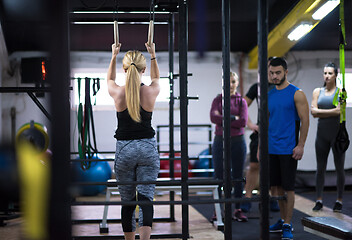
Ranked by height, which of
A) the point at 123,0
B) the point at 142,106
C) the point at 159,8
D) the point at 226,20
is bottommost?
the point at 142,106

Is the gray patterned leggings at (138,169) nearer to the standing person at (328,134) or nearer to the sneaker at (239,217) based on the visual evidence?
the sneaker at (239,217)

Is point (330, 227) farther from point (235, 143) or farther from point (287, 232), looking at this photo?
point (235, 143)

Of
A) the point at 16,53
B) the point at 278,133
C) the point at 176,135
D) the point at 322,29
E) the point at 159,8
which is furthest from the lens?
the point at 176,135

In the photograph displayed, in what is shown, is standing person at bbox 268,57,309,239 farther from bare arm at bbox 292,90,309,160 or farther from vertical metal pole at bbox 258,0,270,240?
vertical metal pole at bbox 258,0,270,240

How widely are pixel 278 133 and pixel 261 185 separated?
6.46 ft

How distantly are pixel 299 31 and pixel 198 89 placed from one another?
238 centimetres

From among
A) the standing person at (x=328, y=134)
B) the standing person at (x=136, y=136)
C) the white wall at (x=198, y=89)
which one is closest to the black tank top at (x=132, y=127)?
the standing person at (x=136, y=136)

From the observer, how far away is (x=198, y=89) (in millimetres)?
8242

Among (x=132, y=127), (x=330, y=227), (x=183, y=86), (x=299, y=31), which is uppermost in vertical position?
(x=299, y=31)

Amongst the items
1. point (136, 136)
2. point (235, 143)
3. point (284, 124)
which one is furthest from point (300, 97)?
point (136, 136)

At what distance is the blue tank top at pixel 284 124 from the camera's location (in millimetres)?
3395

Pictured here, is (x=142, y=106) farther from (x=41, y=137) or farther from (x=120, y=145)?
(x=41, y=137)

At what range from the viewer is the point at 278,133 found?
135 inches

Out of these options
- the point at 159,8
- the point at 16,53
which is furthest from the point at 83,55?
the point at 159,8
